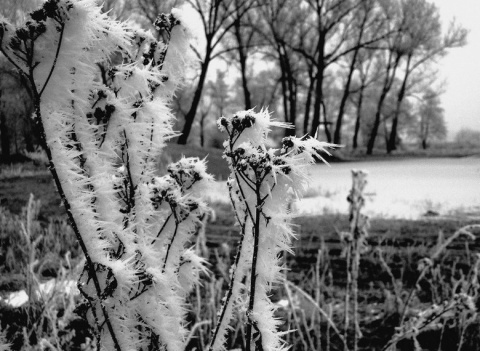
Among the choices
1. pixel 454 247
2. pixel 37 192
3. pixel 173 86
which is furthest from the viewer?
pixel 37 192

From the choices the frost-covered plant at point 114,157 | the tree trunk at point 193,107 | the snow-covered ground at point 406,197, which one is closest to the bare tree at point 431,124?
the tree trunk at point 193,107

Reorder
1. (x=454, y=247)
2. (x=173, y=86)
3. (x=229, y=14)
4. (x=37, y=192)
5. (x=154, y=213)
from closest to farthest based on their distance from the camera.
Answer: (x=154, y=213) → (x=173, y=86) → (x=454, y=247) → (x=37, y=192) → (x=229, y=14)

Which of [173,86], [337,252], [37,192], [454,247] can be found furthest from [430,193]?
[173,86]

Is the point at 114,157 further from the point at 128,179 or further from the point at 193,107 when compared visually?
the point at 193,107

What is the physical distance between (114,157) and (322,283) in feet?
8.50

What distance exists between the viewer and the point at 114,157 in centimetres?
85

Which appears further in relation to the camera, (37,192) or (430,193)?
(430,193)

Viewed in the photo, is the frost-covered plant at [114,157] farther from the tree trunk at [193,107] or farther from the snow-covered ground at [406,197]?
the tree trunk at [193,107]

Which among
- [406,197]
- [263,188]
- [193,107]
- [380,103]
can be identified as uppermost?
[380,103]

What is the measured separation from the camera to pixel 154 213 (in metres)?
0.97

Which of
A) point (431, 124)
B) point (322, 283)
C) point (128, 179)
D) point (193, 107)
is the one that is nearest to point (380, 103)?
point (193, 107)

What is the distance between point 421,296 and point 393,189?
7.09 meters

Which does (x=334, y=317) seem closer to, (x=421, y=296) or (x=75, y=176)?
(x=421, y=296)

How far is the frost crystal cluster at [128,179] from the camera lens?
0.61 metres
